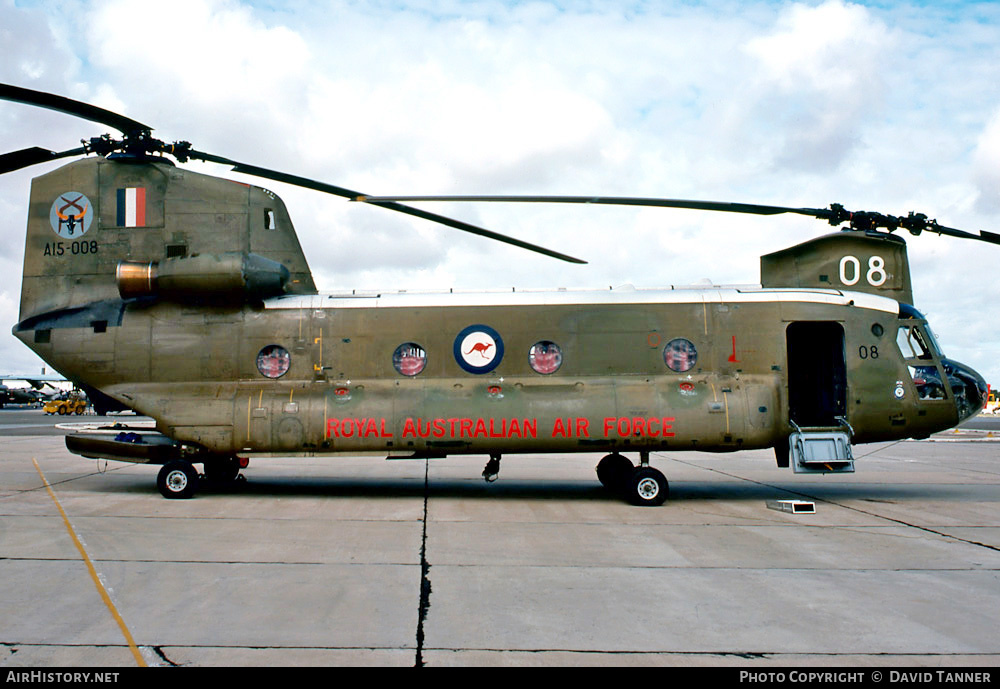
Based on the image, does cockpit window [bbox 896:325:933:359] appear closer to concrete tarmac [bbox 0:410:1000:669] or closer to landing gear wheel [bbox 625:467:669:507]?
concrete tarmac [bbox 0:410:1000:669]

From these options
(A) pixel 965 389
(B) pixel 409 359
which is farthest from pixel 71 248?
(A) pixel 965 389

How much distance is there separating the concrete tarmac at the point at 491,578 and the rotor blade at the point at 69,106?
5.71 meters

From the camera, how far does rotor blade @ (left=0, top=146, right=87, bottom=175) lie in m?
11.3

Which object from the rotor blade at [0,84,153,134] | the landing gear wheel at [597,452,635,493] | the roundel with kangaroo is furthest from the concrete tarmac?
the rotor blade at [0,84,153,134]

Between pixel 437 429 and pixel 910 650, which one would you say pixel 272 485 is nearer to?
pixel 437 429

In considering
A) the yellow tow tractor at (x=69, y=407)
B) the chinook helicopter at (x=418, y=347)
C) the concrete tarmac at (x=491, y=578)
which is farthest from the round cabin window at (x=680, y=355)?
the yellow tow tractor at (x=69, y=407)

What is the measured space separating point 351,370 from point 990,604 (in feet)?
30.6

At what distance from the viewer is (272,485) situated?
1434 centimetres

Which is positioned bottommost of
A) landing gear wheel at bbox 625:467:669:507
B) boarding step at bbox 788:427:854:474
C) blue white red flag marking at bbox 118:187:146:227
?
landing gear wheel at bbox 625:467:669:507

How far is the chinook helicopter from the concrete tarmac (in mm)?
1145

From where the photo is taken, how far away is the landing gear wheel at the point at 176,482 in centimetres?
1218

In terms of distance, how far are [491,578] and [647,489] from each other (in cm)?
534

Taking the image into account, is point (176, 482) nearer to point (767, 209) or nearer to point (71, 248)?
point (71, 248)

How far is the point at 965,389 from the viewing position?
1286 centimetres
